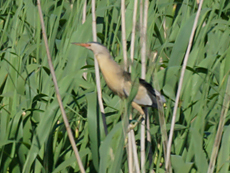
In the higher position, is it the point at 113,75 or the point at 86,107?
the point at 113,75

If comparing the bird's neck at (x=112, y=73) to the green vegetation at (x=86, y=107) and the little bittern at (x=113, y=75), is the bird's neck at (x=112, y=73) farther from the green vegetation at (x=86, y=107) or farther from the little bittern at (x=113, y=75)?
the green vegetation at (x=86, y=107)

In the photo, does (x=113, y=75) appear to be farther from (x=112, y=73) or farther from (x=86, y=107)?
(x=86, y=107)

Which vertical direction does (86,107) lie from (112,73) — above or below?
below

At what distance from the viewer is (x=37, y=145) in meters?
1.53

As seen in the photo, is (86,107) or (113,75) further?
(86,107)

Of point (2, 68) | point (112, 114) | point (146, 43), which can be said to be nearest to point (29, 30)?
point (2, 68)

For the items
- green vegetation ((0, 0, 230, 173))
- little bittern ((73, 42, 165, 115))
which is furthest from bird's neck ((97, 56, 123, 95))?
green vegetation ((0, 0, 230, 173))

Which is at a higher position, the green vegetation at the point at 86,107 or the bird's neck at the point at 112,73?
the bird's neck at the point at 112,73

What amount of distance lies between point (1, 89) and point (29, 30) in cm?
41

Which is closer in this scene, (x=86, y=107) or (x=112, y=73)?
(x=112, y=73)

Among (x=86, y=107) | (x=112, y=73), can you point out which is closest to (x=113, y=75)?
(x=112, y=73)

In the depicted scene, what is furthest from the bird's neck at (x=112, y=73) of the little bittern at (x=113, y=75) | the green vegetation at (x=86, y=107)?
the green vegetation at (x=86, y=107)

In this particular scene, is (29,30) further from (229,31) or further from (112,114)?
(229,31)

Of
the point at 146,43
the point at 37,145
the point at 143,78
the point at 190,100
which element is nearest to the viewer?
the point at 146,43
